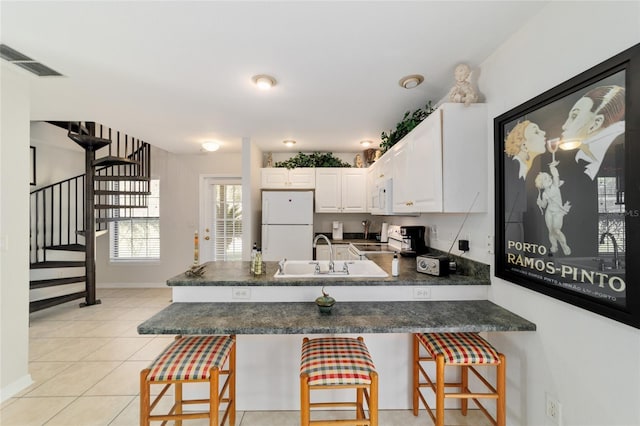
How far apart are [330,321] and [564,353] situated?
1.17m

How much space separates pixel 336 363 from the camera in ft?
4.58

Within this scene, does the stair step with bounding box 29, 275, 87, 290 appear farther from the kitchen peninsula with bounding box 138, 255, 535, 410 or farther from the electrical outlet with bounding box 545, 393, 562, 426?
the electrical outlet with bounding box 545, 393, 562, 426

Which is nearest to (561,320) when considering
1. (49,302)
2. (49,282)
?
(49,302)

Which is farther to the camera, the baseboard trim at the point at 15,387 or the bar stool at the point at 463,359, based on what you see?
the baseboard trim at the point at 15,387

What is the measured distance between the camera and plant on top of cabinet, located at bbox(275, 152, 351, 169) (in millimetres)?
4383

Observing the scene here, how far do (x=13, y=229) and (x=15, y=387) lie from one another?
1.23 metres

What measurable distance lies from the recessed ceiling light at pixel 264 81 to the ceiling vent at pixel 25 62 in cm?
154

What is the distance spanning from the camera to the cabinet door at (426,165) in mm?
1850

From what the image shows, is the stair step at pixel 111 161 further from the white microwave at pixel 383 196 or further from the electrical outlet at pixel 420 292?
the electrical outlet at pixel 420 292

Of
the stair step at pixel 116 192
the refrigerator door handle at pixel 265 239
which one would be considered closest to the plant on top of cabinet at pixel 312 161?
the refrigerator door handle at pixel 265 239

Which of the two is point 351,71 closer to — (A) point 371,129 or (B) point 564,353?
(A) point 371,129

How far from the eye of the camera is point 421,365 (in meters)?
1.92

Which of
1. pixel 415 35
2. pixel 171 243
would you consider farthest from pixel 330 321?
pixel 171 243

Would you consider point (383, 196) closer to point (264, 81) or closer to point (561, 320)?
point (264, 81)
